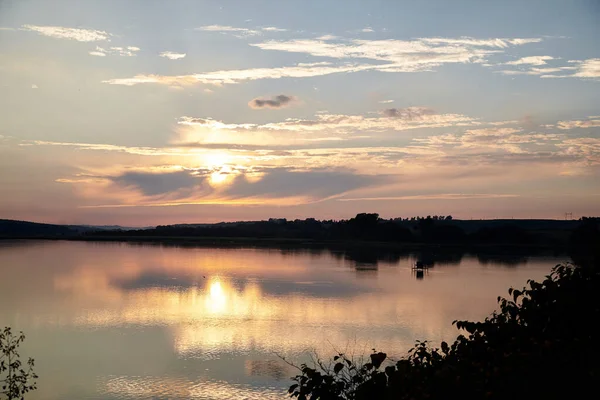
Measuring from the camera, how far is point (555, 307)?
7812mm

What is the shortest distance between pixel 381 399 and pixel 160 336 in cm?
2029

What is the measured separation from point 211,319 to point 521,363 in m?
25.5

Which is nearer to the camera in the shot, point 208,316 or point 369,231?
point 208,316

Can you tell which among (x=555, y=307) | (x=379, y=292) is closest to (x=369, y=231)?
(x=379, y=292)

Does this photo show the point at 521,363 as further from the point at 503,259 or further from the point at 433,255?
the point at 433,255

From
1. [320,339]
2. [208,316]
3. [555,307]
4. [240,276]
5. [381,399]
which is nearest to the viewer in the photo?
[381,399]

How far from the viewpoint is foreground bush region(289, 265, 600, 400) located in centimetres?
619

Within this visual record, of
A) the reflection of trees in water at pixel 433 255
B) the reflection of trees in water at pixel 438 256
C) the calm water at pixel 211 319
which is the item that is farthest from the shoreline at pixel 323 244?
the calm water at pixel 211 319

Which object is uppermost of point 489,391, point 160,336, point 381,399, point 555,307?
point 555,307

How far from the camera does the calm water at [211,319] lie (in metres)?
19.4

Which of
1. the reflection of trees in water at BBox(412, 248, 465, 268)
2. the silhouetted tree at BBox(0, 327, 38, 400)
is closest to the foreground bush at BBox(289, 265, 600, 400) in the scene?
the silhouetted tree at BBox(0, 327, 38, 400)

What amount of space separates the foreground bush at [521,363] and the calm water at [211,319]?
10.9m

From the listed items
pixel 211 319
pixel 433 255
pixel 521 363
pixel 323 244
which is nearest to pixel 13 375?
pixel 521 363

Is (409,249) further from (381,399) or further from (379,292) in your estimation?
(381,399)
